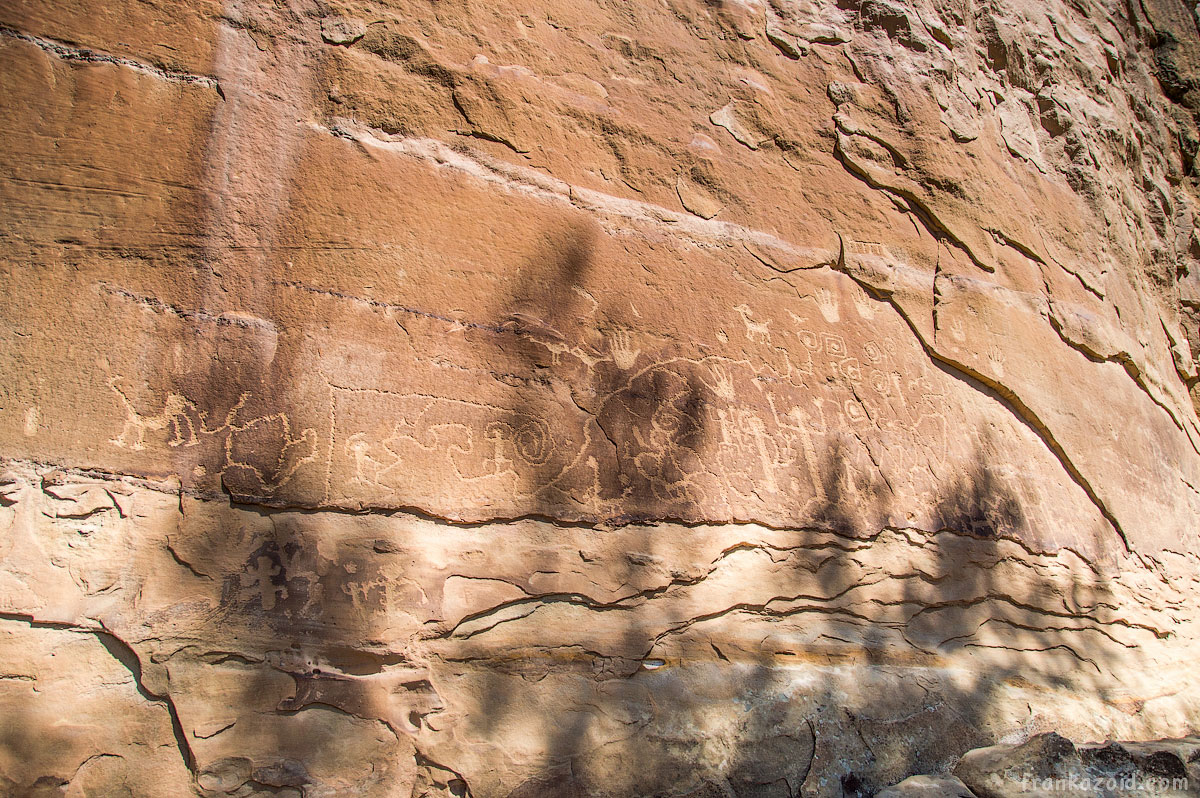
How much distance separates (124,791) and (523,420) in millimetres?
982

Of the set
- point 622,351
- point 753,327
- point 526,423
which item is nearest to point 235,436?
point 526,423

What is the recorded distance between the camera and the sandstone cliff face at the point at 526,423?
1341mm

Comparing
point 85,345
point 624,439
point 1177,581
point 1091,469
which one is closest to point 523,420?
point 624,439

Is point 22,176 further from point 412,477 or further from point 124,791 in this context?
point 124,791

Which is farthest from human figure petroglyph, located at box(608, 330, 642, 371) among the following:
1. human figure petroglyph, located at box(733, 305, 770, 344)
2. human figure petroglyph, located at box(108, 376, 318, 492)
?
human figure petroglyph, located at box(108, 376, 318, 492)

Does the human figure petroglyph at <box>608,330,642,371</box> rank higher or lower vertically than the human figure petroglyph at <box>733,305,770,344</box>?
lower

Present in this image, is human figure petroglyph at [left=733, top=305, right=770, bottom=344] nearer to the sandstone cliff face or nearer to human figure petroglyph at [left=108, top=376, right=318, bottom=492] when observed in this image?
the sandstone cliff face

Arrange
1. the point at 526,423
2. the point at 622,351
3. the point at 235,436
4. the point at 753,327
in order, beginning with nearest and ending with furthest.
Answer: the point at 235,436
the point at 526,423
the point at 622,351
the point at 753,327

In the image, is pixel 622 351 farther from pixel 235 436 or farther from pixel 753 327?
pixel 235 436

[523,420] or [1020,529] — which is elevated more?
[523,420]

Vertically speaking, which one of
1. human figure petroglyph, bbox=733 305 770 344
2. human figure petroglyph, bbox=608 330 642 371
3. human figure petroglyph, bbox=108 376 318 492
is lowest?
human figure petroglyph, bbox=108 376 318 492

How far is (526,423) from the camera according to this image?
171 centimetres

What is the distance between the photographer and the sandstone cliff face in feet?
4.40

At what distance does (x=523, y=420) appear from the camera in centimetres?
171
